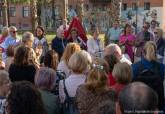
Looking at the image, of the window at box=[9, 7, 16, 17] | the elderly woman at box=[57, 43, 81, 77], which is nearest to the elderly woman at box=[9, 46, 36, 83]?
the elderly woman at box=[57, 43, 81, 77]

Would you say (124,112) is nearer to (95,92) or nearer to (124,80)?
(95,92)

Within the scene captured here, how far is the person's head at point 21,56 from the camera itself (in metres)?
6.76

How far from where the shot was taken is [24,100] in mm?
4043

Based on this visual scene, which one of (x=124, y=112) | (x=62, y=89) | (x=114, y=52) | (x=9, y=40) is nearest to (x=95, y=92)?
(x=62, y=89)

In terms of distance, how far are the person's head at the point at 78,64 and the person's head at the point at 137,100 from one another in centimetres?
264

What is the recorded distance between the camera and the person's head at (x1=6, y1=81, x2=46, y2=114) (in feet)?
13.3

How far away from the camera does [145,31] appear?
1258 cm

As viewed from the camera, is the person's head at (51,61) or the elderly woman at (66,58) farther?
the elderly woman at (66,58)

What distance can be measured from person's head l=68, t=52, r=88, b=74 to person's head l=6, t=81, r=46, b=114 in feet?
6.09

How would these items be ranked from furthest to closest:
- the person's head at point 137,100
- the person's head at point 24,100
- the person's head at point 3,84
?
the person's head at point 3,84
the person's head at point 24,100
the person's head at point 137,100

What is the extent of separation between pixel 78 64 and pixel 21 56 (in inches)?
45.6

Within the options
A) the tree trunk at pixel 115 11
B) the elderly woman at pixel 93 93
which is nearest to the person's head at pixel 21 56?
the elderly woman at pixel 93 93

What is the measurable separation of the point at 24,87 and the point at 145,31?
883cm

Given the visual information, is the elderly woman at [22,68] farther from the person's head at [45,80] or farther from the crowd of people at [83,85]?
the person's head at [45,80]
